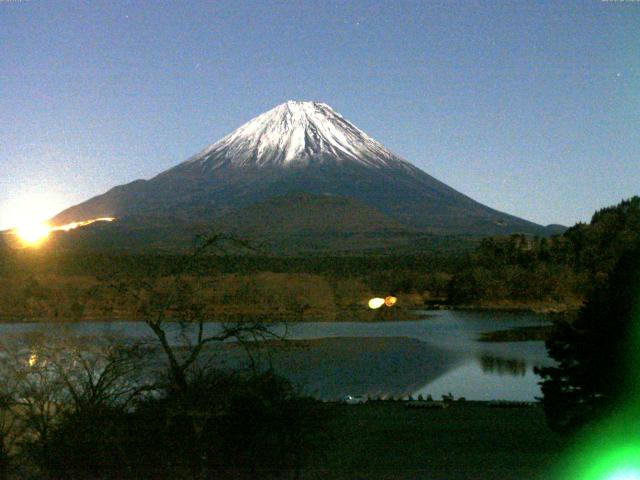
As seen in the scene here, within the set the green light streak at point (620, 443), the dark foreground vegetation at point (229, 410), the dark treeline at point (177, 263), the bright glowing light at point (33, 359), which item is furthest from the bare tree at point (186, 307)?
the green light streak at point (620, 443)

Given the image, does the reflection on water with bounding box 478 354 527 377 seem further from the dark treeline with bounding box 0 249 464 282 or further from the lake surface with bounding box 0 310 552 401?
the dark treeline with bounding box 0 249 464 282

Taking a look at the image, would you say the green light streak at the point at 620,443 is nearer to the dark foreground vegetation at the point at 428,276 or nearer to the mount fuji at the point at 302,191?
the dark foreground vegetation at the point at 428,276

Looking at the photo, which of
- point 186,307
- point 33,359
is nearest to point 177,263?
point 186,307

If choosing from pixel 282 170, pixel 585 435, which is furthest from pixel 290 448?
pixel 282 170

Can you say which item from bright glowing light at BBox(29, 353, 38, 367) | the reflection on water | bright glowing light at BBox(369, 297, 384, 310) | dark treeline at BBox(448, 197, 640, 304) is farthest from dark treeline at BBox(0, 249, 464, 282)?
the reflection on water

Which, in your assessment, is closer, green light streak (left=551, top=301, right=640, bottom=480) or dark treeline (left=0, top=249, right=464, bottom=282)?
green light streak (left=551, top=301, right=640, bottom=480)
